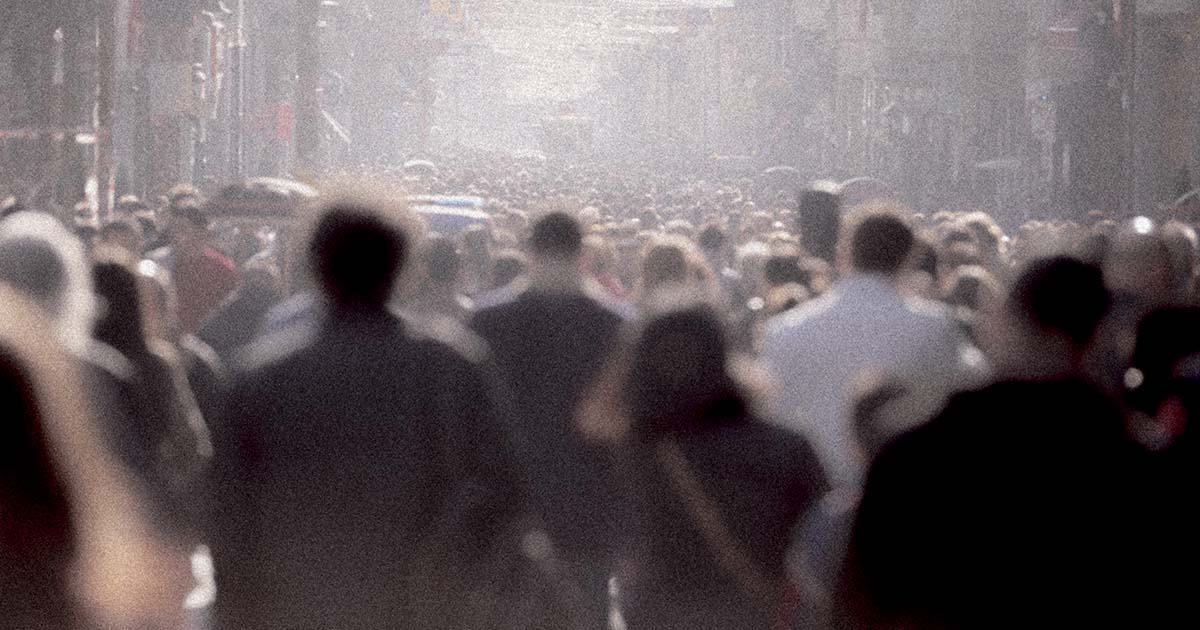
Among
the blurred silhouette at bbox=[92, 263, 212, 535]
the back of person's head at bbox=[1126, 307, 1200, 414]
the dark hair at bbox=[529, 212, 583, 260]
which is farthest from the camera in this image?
the dark hair at bbox=[529, 212, 583, 260]

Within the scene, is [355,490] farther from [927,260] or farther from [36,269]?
[927,260]

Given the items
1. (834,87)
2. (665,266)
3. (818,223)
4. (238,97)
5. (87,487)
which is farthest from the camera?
(834,87)

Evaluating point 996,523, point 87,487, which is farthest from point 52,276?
point 996,523

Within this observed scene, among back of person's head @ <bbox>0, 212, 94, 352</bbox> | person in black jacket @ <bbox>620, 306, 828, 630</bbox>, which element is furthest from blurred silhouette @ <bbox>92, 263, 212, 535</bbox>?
person in black jacket @ <bbox>620, 306, 828, 630</bbox>

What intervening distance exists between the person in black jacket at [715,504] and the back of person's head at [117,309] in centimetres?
150

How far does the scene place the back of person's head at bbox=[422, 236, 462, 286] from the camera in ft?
31.7

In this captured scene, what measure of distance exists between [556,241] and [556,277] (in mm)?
120

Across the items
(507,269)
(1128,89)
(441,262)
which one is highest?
(1128,89)

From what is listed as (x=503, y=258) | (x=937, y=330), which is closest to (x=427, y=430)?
(x=937, y=330)

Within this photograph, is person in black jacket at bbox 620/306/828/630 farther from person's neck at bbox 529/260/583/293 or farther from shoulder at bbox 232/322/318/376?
person's neck at bbox 529/260/583/293

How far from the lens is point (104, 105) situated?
2803 cm

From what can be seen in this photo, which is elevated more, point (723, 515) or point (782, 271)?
point (782, 271)

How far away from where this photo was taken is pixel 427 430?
514 cm

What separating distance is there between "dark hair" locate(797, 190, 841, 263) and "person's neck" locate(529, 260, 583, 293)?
Result: 282 inches
